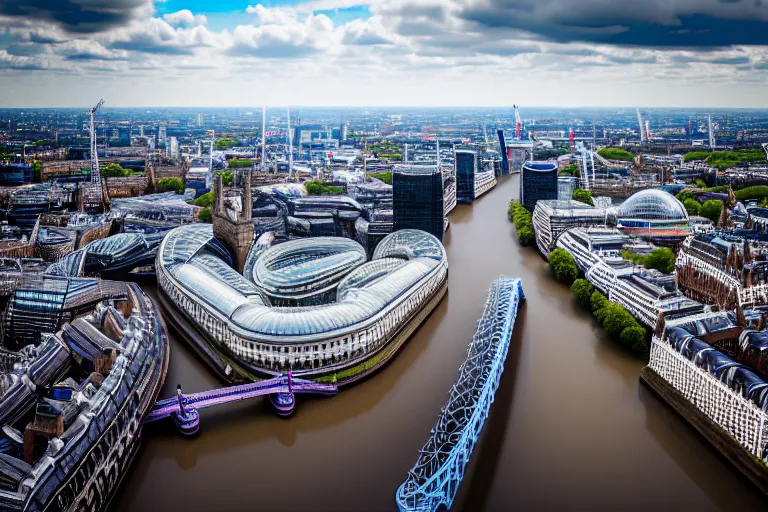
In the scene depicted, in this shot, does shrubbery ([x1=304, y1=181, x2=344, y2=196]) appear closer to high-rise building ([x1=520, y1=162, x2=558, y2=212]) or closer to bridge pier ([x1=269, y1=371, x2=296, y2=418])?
high-rise building ([x1=520, y1=162, x2=558, y2=212])

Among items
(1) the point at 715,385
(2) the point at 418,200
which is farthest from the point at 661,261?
(1) the point at 715,385

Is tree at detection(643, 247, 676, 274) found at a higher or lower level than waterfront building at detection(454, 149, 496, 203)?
lower

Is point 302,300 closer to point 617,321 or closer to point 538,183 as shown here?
point 617,321

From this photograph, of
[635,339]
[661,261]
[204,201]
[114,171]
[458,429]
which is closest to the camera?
[458,429]

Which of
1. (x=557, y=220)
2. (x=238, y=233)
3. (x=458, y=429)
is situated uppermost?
(x=557, y=220)

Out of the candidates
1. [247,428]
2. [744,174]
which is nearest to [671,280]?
[247,428]

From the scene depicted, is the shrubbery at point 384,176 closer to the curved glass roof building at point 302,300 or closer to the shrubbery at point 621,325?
the curved glass roof building at point 302,300

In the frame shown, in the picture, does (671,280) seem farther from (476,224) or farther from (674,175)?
(674,175)

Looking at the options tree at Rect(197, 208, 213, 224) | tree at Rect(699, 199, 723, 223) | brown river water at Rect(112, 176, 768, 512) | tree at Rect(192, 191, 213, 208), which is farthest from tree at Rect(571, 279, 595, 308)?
tree at Rect(192, 191, 213, 208)
